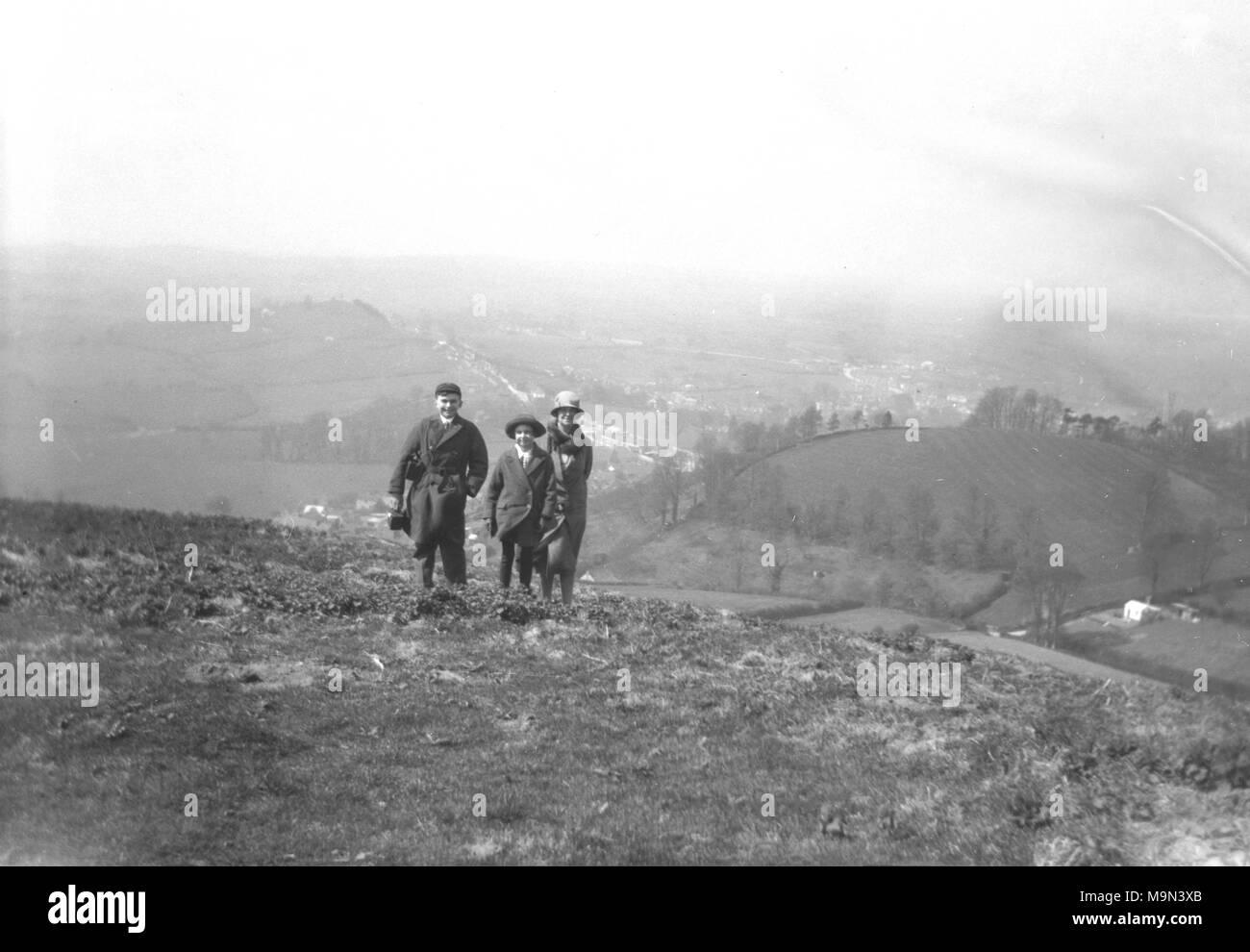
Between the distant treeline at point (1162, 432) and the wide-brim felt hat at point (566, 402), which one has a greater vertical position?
the wide-brim felt hat at point (566, 402)

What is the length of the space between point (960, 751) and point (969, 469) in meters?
10.6

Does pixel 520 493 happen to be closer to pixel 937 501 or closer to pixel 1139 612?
pixel 937 501

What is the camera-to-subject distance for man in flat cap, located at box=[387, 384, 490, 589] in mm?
14398

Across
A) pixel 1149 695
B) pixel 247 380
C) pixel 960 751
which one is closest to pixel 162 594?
pixel 960 751

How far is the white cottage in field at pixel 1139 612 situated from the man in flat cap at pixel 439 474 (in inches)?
373

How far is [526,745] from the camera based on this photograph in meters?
9.02

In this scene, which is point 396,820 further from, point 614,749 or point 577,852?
point 614,749

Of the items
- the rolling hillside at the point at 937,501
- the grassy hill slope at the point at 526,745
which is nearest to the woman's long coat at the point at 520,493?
the grassy hill slope at the point at 526,745

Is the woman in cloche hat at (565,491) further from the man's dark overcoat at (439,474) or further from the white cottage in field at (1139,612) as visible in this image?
the white cottage in field at (1139,612)

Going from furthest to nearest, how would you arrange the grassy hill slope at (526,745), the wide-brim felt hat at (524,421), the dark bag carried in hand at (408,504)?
the dark bag carried in hand at (408,504) → the wide-brim felt hat at (524,421) → the grassy hill slope at (526,745)

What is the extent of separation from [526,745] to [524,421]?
598 cm

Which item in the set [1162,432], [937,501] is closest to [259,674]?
[937,501]

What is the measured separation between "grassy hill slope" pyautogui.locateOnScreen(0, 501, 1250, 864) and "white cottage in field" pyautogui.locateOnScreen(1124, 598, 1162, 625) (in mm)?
3213

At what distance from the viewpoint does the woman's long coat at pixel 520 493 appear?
564 inches
